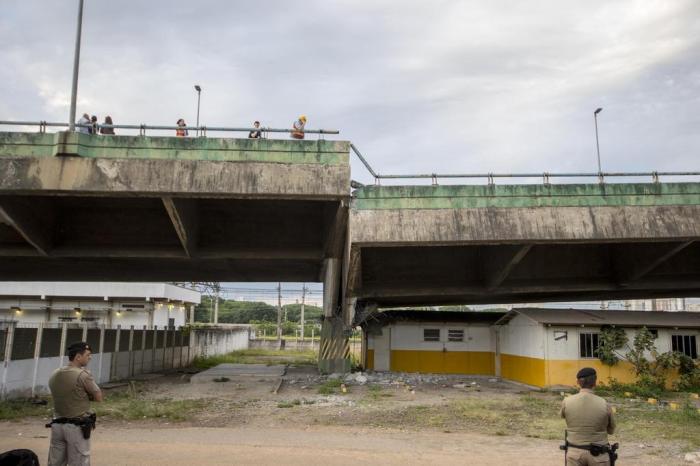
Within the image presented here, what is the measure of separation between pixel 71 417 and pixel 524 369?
19.5 m

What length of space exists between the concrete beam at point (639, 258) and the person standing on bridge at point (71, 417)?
21.4 m

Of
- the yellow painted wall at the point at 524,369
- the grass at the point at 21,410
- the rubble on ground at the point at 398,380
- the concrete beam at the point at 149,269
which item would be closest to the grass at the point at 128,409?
the grass at the point at 21,410

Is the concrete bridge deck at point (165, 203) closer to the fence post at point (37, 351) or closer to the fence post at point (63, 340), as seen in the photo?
the fence post at point (63, 340)

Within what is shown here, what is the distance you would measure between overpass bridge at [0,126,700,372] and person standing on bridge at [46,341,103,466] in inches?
503

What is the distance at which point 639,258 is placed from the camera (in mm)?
23406

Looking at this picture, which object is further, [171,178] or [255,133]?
[255,133]

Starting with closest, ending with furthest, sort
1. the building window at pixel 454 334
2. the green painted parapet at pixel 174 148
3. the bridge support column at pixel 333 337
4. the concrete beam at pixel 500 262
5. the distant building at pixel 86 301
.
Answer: the green painted parapet at pixel 174 148, the concrete beam at pixel 500 262, the bridge support column at pixel 333 337, the building window at pixel 454 334, the distant building at pixel 86 301

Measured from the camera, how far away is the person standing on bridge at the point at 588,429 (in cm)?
569

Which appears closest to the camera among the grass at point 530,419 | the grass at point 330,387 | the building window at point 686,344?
the grass at point 530,419

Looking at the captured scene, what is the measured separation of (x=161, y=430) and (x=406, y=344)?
15964 millimetres

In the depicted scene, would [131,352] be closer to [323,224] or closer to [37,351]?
[37,351]

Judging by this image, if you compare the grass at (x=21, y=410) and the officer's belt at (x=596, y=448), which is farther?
the grass at (x=21, y=410)

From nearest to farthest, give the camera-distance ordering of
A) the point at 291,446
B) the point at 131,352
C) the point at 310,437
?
the point at 291,446 < the point at 310,437 < the point at 131,352

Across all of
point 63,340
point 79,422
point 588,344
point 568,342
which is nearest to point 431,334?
point 568,342
